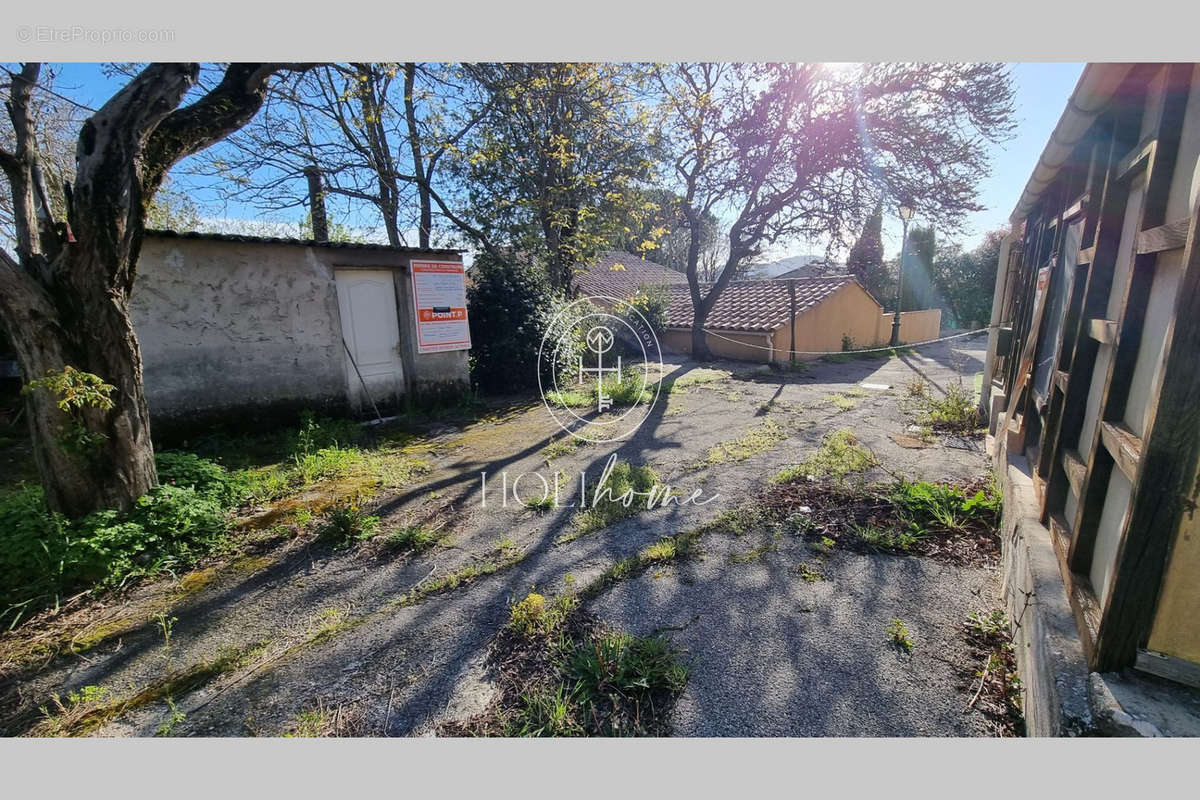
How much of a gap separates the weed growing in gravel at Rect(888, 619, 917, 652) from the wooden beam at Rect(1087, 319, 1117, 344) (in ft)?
5.60

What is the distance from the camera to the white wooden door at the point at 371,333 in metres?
6.95

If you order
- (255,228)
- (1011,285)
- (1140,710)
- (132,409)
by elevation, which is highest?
(255,228)

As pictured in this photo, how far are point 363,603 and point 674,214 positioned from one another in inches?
480

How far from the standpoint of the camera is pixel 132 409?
11.4ft

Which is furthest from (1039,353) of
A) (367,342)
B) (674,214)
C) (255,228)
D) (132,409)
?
(255,228)

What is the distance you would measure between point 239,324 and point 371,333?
1635 millimetres

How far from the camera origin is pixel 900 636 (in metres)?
2.54

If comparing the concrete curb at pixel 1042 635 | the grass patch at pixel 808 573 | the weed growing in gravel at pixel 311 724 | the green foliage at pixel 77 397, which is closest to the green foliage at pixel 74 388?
the green foliage at pixel 77 397

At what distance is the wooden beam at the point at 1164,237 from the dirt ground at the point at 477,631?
196cm

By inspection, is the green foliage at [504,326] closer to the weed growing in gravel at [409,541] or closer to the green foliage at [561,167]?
the green foliage at [561,167]

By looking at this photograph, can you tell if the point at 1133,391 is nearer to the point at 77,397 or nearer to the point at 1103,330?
the point at 1103,330

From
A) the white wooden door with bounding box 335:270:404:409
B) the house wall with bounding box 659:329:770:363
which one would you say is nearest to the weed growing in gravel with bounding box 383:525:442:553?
the white wooden door with bounding box 335:270:404:409

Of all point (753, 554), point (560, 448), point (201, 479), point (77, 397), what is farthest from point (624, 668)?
point (201, 479)

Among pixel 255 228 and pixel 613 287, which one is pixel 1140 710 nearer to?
pixel 255 228
